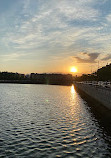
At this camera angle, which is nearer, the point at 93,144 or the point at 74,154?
the point at 74,154

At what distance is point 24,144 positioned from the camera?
52.8 feet

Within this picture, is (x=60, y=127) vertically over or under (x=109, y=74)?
under

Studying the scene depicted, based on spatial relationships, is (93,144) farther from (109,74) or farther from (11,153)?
(109,74)

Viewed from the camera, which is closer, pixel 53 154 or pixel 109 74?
pixel 53 154

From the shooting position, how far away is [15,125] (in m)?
23.1

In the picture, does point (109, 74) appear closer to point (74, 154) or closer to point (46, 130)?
point (46, 130)

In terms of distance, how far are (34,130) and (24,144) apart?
4.90 m

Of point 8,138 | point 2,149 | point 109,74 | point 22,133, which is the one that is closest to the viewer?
point 2,149

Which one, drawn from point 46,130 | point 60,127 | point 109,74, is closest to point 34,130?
point 46,130

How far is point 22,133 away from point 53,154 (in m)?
6.53

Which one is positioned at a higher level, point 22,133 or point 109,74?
point 109,74

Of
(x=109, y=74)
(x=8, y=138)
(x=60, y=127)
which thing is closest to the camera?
(x=8, y=138)

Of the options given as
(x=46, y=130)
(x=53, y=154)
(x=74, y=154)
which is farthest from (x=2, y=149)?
(x=46, y=130)

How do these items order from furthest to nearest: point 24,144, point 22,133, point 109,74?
point 109,74 → point 22,133 → point 24,144
